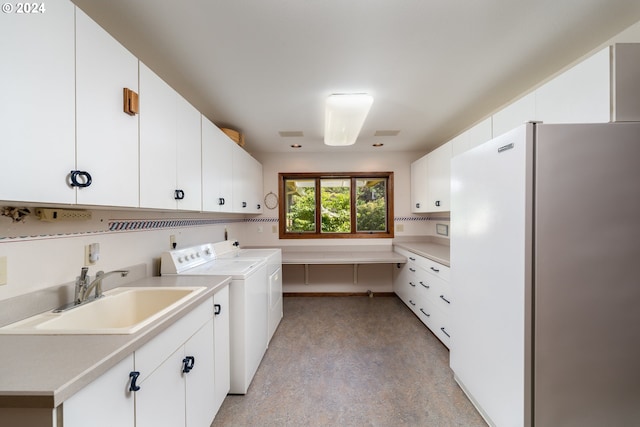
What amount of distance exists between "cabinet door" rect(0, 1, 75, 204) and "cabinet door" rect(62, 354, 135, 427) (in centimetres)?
59

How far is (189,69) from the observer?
5.42 ft

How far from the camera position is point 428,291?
101 inches

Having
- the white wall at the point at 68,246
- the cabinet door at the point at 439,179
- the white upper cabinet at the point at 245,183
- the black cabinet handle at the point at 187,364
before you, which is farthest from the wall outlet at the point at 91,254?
the cabinet door at the point at 439,179

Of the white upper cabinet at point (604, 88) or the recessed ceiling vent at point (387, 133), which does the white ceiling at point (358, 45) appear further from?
the recessed ceiling vent at point (387, 133)

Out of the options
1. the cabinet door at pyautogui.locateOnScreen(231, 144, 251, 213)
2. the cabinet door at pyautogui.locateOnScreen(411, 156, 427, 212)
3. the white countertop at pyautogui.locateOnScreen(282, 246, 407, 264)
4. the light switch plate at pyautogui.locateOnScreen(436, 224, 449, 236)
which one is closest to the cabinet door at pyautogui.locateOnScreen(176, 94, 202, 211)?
the cabinet door at pyautogui.locateOnScreen(231, 144, 251, 213)

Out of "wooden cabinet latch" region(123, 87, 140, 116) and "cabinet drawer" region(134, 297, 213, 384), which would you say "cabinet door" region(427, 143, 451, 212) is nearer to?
"cabinet drawer" region(134, 297, 213, 384)

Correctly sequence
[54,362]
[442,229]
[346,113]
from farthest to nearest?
[442,229], [346,113], [54,362]

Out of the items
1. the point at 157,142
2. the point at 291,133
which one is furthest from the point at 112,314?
the point at 291,133

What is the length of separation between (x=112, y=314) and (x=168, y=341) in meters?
0.49

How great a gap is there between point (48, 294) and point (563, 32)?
289 cm

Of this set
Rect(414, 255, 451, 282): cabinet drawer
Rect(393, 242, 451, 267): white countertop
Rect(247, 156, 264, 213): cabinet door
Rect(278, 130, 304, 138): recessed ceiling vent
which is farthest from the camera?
Rect(247, 156, 264, 213): cabinet door

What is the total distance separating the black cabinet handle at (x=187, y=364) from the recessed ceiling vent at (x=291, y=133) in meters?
2.35

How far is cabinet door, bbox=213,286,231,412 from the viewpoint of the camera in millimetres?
1496

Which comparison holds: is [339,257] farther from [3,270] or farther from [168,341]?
[3,270]
